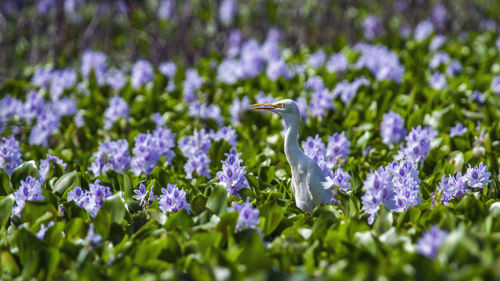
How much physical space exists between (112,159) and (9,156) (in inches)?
27.8

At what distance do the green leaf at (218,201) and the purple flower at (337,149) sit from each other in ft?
3.99

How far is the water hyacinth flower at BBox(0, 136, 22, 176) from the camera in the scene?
4.41 m

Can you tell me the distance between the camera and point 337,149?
14.6ft

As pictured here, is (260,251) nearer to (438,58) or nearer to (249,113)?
(249,113)

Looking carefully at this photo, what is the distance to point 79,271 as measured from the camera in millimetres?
2654

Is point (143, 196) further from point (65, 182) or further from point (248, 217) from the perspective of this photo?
point (248, 217)

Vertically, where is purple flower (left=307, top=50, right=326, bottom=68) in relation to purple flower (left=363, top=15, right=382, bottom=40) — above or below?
above

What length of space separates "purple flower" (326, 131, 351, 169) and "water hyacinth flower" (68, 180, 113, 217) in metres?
1.63

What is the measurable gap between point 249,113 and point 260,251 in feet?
10.9

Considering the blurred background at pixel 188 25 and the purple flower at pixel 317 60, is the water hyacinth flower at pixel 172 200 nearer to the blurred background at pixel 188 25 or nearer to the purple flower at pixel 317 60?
the purple flower at pixel 317 60

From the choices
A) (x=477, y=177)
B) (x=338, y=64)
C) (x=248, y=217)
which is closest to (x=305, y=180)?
(x=248, y=217)

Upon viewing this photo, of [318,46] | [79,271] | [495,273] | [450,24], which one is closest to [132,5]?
[318,46]

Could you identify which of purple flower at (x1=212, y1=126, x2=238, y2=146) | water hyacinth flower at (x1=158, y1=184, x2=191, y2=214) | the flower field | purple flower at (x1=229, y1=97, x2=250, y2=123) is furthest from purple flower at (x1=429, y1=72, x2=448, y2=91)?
water hyacinth flower at (x1=158, y1=184, x2=191, y2=214)

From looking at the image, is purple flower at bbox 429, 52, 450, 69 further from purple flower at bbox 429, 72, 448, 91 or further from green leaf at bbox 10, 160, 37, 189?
green leaf at bbox 10, 160, 37, 189
